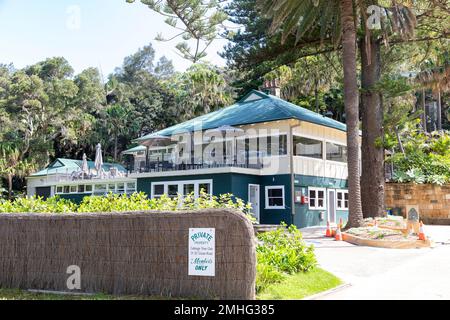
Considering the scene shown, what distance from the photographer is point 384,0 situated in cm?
2442

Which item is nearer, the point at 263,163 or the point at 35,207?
the point at 35,207

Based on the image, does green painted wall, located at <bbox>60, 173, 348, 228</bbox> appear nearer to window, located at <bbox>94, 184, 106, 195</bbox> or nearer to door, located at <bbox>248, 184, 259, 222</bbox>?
door, located at <bbox>248, 184, 259, 222</bbox>

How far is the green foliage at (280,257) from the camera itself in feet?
28.5

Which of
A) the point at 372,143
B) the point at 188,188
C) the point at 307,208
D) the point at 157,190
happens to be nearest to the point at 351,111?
the point at 372,143

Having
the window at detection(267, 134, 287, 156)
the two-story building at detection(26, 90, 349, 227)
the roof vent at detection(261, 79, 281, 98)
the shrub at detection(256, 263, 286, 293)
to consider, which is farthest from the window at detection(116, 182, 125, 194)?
the shrub at detection(256, 263, 286, 293)

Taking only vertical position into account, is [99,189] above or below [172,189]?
above

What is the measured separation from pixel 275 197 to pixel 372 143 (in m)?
5.78

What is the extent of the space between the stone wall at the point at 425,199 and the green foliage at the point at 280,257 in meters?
18.8

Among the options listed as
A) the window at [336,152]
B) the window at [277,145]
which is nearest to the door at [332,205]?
the window at [336,152]

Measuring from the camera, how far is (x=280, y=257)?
9.94 m

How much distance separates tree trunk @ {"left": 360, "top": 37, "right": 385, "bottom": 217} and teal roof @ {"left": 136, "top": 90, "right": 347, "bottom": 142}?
3.60 meters

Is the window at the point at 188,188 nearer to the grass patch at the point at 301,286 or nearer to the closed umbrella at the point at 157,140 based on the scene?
the closed umbrella at the point at 157,140

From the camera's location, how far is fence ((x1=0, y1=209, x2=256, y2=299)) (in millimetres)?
7891

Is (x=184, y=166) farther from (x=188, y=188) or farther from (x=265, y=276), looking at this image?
(x=265, y=276)
